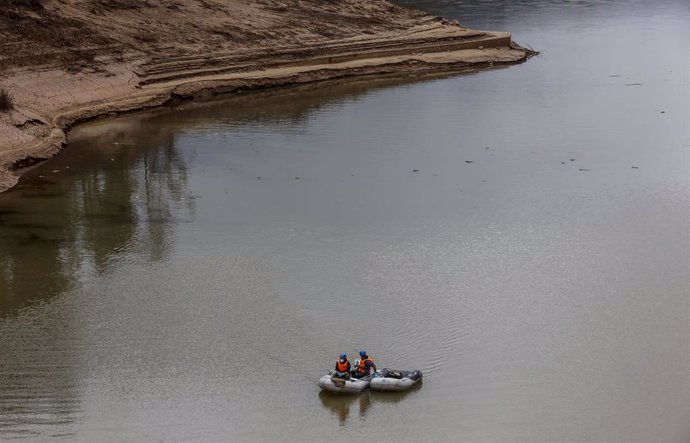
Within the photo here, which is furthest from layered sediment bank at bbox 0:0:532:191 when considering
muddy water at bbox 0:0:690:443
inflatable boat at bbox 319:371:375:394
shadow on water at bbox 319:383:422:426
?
shadow on water at bbox 319:383:422:426

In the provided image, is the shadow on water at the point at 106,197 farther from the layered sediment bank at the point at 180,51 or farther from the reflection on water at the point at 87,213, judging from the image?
the layered sediment bank at the point at 180,51

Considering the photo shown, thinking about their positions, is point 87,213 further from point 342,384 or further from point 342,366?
point 342,384

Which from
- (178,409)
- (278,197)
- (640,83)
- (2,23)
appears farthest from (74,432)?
(640,83)

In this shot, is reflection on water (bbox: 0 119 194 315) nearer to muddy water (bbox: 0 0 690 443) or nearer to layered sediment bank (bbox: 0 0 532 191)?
muddy water (bbox: 0 0 690 443)

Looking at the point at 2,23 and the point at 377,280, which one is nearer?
the point at 377,280

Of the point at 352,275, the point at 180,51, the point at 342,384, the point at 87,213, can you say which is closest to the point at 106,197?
the point at 87,213

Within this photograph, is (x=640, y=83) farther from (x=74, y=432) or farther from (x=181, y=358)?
(x=74, y=432)
